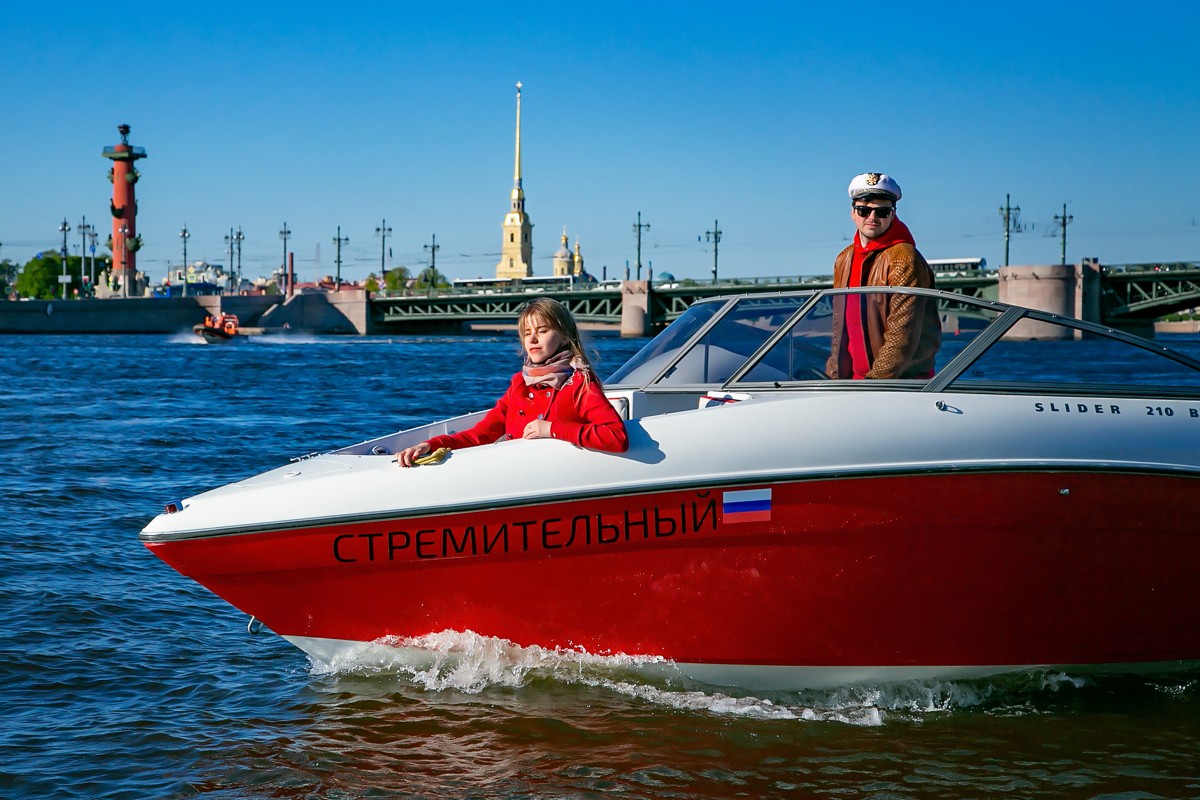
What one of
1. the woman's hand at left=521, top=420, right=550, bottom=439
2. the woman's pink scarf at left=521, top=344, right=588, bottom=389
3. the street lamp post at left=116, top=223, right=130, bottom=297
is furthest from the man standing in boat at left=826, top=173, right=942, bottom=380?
the street lamp post at left=116, top=223, right=130, bottom=297

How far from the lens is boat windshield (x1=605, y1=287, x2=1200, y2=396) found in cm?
542

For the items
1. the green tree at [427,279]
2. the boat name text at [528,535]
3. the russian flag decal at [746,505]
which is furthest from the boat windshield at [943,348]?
the green tree at [427,279]

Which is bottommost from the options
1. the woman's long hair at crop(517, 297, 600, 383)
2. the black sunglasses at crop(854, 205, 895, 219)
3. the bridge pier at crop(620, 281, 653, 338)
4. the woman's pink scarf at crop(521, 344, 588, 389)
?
the woman's pink scarf at crop(521, 344, 588, 389)

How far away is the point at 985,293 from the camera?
6681 cm

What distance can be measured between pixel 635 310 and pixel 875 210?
225 feet

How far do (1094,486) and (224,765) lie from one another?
12.5 feet

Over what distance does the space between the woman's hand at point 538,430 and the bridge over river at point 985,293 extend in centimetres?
4251

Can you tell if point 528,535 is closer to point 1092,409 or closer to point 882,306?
point 882,306

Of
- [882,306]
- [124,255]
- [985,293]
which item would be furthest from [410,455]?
[124,255]

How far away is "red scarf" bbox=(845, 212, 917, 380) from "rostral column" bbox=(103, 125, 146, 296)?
368 feet

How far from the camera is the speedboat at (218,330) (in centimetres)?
7406

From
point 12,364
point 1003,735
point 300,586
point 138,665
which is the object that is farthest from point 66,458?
point 12,364

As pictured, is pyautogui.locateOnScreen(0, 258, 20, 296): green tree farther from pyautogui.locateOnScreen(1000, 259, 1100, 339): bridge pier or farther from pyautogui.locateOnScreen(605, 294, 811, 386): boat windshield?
pyautogui.locateOnScreen(605, 294, 811, 386): boat windshield

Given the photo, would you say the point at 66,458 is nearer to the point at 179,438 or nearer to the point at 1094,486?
the point at 179,438
